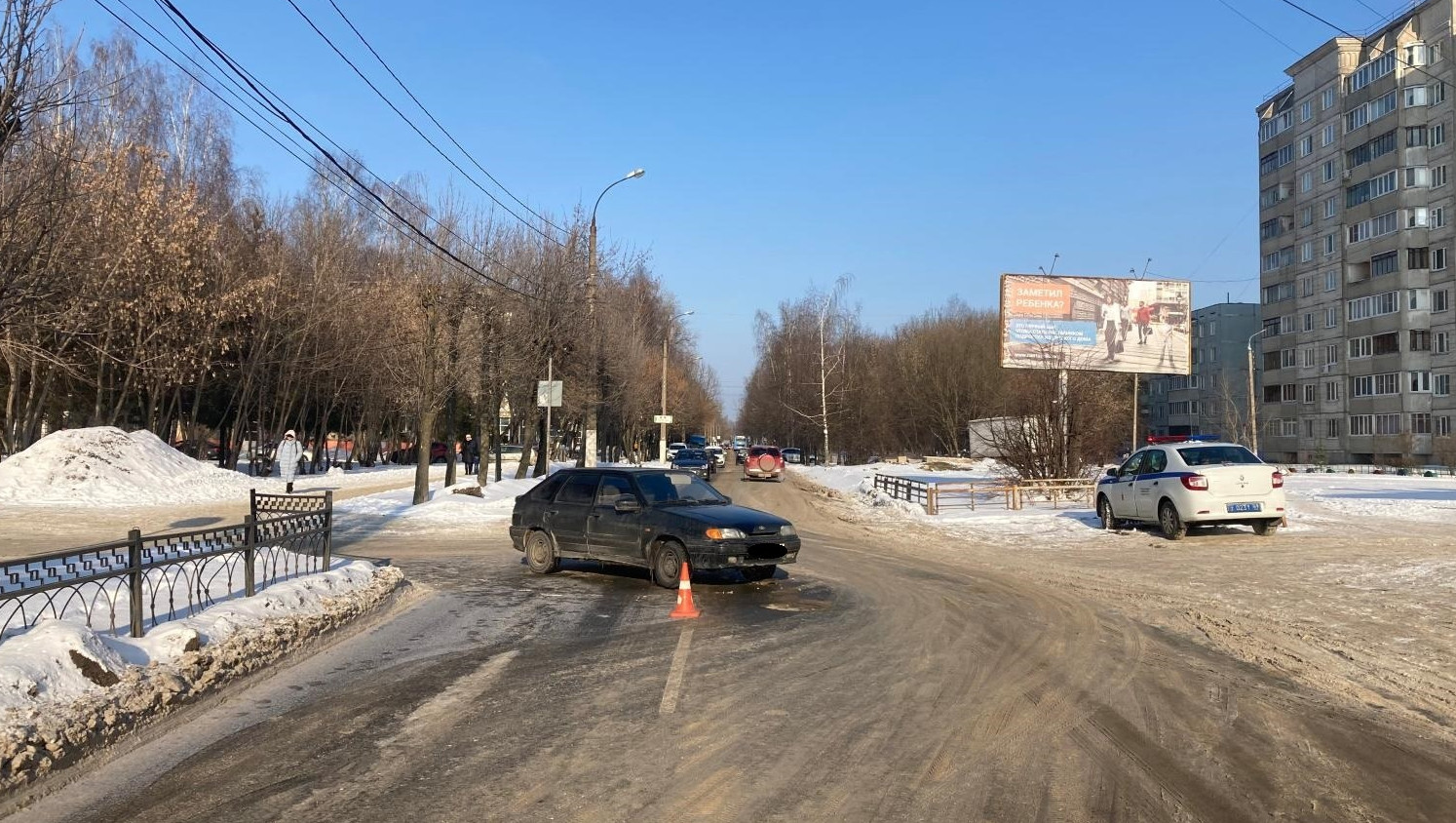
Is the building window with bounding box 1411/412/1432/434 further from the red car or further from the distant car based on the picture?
the distant car

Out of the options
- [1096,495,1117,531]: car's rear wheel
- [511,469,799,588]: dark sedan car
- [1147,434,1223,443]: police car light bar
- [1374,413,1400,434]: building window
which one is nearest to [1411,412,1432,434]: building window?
[1374,413,1400,434]: building window

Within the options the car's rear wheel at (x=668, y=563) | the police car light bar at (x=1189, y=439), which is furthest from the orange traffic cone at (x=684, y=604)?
the police car light bar at (x=1189, y=439)

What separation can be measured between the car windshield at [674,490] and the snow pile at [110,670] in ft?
15.9

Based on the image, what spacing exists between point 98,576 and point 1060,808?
661cm

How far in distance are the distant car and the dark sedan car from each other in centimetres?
3434

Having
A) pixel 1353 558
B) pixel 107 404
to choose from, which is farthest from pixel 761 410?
pixel 1353 558

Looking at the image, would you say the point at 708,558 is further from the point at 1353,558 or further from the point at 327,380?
the point at 327,380

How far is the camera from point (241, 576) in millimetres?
10375

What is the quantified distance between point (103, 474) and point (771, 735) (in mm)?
27805

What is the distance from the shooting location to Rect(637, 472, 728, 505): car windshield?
42.7 feet

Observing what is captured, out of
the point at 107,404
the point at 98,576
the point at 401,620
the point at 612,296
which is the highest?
the point at 612,296

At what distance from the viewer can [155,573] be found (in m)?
8.61

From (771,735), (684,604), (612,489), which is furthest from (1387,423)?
(771,735)

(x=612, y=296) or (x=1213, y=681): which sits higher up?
(x=612, y=296)
